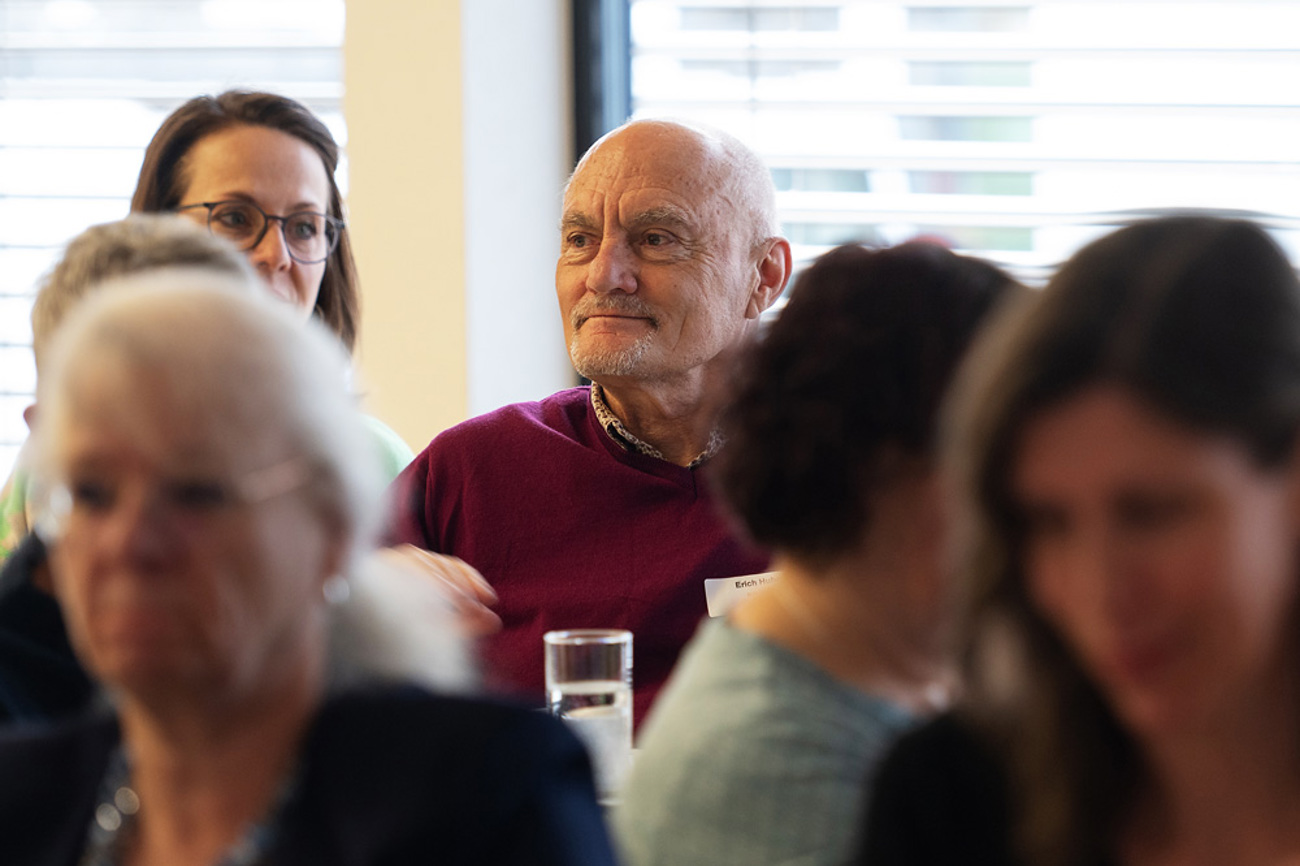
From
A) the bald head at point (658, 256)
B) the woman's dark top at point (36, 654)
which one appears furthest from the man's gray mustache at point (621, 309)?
the woman's dark top at point (36, 654)

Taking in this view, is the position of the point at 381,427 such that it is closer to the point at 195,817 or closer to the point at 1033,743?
the point at 195,817

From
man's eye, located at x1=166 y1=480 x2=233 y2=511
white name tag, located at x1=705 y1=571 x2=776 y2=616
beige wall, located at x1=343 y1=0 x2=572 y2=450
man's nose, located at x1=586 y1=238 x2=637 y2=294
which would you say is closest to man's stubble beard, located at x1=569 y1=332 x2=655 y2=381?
man's nose, located at x1=586 y1=238 x2=637 y2=294

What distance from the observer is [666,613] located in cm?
250

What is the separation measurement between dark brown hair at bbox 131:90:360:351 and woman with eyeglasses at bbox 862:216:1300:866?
89.7 inches

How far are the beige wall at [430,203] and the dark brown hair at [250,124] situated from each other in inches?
17.8

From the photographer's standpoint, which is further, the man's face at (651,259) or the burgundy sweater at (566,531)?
the man's face at (651,259)

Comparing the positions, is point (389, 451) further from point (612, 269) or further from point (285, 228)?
point (612, 269)

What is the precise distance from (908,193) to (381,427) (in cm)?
154

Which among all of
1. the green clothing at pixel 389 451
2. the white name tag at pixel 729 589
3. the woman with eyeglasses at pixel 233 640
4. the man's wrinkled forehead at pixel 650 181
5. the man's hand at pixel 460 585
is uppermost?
the man's wrinkled forehead at pixel 650 181

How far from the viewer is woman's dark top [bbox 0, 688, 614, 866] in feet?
3.34

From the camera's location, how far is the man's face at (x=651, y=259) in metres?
2.74

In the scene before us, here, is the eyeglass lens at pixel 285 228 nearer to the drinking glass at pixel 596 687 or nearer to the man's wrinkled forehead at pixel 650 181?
the man's wrinkled forehead at pixel 650 181

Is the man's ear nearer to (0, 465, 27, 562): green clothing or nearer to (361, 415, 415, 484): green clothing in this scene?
(361, 415, 415, 484): green clothing

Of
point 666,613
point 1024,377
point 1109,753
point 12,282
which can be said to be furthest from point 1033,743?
point 12,282
